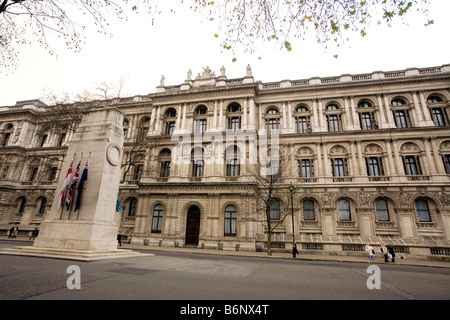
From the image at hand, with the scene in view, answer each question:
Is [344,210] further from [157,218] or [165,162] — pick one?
[165,162]

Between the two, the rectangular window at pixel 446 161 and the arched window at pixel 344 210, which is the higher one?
the rectangular window at pixel 446 161

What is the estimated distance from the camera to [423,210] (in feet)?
73.7

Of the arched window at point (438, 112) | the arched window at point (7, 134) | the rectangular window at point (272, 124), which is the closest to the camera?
the arched window at point (438, 112)

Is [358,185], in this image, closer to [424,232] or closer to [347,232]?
[347,232]

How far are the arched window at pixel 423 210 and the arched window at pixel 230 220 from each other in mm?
17797

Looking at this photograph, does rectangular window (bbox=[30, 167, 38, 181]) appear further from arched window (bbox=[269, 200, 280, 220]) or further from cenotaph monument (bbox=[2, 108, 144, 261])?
arched window (bbox=[269, 200, 280, 220])

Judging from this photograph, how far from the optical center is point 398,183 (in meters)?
23.1

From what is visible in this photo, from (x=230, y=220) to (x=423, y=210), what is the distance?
18.8 m

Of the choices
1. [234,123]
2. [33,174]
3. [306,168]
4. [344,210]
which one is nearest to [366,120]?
[306,168]

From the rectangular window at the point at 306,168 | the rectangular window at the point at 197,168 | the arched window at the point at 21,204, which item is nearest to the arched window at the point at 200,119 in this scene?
the rectangular window at the point at 197,168

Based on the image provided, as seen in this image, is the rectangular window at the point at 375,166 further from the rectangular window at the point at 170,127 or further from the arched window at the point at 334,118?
the rectangular window at the point at 170,127

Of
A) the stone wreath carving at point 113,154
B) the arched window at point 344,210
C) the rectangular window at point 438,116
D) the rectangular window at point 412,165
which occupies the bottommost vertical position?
the arched window at point 344,210

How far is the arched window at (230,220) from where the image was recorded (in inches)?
963

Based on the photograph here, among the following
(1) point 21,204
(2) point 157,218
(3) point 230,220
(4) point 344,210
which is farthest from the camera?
(1) point 21,204
